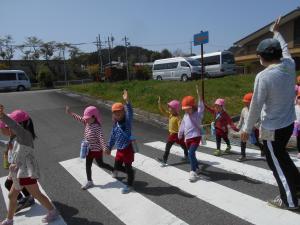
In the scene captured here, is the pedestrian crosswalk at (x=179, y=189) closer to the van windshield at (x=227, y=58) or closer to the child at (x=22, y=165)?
the child at (x=22, y=165)

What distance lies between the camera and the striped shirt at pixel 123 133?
16.6 ft

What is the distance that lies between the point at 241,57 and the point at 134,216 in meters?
32.9

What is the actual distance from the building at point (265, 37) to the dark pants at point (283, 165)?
24774mm

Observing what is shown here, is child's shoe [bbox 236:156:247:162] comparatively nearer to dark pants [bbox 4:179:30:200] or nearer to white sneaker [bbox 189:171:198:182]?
white sneaker [bbox 189:171:198:182]

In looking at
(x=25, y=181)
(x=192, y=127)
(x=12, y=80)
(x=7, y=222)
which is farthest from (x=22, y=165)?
(x=12, y=80)

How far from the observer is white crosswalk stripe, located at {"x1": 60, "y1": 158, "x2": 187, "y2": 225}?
12.8ft

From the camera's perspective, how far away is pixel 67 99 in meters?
17.0

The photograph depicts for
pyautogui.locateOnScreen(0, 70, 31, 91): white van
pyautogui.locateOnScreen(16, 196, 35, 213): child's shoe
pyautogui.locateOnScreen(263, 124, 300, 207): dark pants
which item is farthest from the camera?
pyautogui.locateOnScreen(0, 70, 31, 91): white van

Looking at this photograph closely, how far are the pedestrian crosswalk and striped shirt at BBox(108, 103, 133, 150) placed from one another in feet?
2.33

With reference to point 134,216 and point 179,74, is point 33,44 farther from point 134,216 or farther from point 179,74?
point 134,216

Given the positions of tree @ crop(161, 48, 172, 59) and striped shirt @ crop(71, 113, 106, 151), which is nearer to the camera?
striped shirt @ crop(71, 113, 106, 151)

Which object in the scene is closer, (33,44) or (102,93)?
(102,93)

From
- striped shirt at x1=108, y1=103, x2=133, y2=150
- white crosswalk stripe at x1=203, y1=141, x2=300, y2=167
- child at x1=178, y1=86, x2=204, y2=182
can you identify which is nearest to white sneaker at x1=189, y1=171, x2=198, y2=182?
child at x1=178, y1=86, x2=204, y2=182

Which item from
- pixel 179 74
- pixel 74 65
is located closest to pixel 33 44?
pixel 74 65
